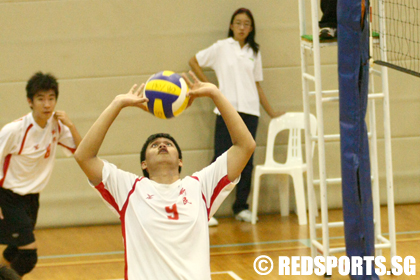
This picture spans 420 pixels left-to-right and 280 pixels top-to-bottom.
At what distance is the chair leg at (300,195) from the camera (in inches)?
227

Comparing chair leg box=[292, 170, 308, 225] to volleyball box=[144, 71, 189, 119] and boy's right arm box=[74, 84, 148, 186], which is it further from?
boy's right arm box=[74, 84, 148, 186]

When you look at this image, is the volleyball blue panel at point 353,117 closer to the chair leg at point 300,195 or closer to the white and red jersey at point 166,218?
the white and red jersey at point 166,218

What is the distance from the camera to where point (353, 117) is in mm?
3775

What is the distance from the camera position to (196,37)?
6090 millimetres

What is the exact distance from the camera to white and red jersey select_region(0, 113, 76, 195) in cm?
Result: 397

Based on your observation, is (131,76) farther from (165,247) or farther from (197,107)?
(165,247)

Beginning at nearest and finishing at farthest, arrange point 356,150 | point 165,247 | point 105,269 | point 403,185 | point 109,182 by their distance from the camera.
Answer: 1. point 165,247
2. point 109,182
3. point 356,150
4. point 105,269
5. point 403,185

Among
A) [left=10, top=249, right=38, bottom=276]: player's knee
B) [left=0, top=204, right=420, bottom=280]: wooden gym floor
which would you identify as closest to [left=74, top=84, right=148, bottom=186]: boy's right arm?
[left=10, top=249, right=38, bottom=276]: player's knee

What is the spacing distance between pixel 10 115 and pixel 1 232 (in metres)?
2.43

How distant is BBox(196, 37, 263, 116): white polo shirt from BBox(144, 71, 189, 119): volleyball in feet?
10.0

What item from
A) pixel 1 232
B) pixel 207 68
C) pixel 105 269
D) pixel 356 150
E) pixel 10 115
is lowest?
pixel 105 269

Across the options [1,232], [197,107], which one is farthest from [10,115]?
[1,232]

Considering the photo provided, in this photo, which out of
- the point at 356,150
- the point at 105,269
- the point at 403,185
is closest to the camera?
the point at 356,150

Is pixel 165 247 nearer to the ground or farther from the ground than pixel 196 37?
nearer to the ground
